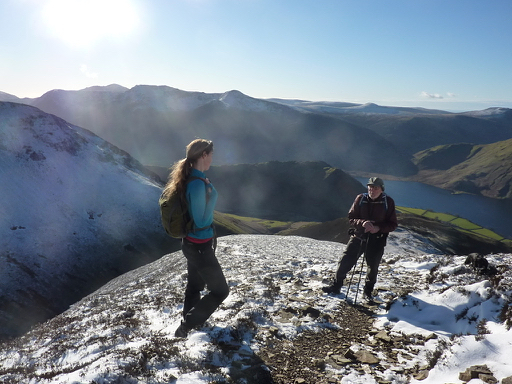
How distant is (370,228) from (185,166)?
569 cm

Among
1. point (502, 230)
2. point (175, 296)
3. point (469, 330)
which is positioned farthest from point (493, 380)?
point (502, 230)

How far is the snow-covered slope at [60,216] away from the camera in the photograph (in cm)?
3784

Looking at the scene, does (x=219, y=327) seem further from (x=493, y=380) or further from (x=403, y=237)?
(x=403, y=237)

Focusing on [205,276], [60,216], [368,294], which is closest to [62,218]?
[60,216]

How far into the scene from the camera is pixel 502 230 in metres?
134

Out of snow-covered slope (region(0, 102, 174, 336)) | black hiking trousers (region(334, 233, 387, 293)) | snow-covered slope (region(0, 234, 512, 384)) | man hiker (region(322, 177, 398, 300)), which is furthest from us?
snow-covered slope (region(0, 102, 174, 336))

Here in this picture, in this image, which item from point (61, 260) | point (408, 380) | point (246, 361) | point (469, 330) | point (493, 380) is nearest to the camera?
point (493, 380)

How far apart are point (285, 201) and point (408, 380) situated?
147280 millimetres

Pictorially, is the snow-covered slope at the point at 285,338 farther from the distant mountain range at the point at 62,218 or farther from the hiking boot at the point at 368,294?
the distant mountain range at the point at 62,218

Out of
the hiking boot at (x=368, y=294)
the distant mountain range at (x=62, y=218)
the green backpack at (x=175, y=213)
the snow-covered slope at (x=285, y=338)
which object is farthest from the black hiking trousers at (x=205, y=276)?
the distant mountain range at (x=62, y=218)

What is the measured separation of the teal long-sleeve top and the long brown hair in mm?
134

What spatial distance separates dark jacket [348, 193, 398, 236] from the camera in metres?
9.52

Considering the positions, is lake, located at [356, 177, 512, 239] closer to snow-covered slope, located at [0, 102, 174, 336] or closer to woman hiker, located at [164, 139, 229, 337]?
snow-covered slope, located at [0, 102, 174, 336]

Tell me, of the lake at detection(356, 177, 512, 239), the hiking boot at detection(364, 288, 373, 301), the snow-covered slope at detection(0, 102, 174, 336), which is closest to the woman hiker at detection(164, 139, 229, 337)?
the hiking boot at detection(364, 288, 373, 301)
